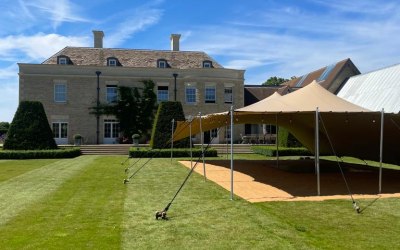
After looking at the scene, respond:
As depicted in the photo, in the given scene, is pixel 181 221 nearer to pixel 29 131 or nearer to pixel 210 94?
pixel 29 131

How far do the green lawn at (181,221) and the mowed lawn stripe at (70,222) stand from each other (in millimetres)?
13

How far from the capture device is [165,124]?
22.4 metres

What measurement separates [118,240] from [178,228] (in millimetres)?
1012

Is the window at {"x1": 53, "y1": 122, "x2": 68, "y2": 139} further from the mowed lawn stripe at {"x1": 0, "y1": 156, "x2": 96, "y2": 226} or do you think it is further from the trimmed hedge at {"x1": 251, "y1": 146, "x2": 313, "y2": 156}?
the mowed lawn stripe at {"x1": 0, "y1": 156, "x2": 96, "y2": 226}

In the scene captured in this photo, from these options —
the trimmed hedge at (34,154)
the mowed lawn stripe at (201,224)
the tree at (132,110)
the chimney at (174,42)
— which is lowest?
the mowed lawn stripe at (201,224)

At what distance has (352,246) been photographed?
5152 millimetres

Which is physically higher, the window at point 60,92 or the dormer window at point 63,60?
the dormer window at point 63,60

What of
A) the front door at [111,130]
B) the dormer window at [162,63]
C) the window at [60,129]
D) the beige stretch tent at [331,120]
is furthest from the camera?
the dormer window at [162,63]

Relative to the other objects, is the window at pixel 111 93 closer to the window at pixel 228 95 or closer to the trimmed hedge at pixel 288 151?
the window at pixel 228 95

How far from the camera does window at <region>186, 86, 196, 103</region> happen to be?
32562mm

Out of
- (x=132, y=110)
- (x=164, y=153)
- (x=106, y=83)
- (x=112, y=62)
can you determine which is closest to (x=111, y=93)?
(x=106, y=83)

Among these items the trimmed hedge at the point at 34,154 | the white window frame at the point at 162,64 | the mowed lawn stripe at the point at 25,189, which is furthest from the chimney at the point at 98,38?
the mowed lawn stripe at the point at 25,189

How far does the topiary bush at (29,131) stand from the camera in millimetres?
21500

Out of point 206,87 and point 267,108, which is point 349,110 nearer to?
point 267,108
